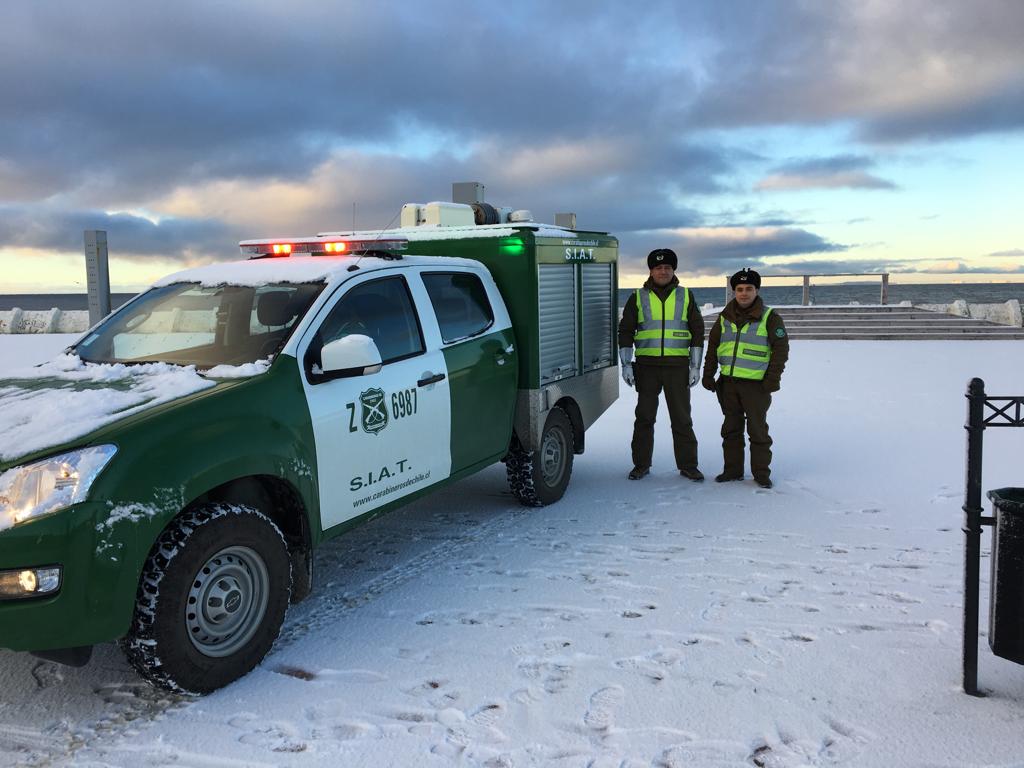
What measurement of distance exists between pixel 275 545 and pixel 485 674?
1115mm

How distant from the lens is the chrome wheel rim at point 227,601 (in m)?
3.72

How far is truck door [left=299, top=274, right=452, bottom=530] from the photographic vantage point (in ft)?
14.4

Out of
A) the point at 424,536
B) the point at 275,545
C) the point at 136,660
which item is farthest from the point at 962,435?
the point at 136,660

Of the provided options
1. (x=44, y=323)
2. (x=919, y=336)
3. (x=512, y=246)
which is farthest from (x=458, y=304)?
(x=44, y=323)

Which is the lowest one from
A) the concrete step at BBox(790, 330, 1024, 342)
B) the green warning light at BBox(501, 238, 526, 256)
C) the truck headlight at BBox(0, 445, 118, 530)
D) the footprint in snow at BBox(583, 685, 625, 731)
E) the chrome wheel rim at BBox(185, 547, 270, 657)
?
the footprint in snow at BBox(583, 685, 625, 731)

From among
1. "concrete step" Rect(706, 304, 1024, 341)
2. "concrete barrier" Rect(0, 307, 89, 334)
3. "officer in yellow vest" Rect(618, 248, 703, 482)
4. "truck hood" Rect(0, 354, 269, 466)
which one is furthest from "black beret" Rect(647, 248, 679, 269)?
"concrete barrier" Rect(0, 307, 89, 334)

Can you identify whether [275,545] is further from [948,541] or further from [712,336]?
[712,336]

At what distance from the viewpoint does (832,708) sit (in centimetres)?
361

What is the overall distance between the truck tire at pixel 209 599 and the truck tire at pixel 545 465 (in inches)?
115

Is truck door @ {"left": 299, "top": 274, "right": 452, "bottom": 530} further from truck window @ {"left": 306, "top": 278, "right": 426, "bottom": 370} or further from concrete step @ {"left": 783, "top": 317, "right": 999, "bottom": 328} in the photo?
concrete step @ {"left": 783, "top": 317, "right": 999, "bottom": 328}

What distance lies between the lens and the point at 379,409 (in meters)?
4.72

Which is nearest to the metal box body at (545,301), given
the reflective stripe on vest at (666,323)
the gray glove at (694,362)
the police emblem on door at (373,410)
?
the reflective stripe on vest at (666,323)

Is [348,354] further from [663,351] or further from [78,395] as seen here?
[663,351]

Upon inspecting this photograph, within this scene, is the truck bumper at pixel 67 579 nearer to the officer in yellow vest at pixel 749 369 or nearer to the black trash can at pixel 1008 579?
the black trash can at pixel 1008 579
